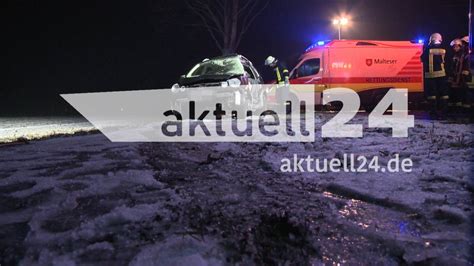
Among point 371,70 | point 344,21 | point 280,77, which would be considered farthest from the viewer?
point 344,21

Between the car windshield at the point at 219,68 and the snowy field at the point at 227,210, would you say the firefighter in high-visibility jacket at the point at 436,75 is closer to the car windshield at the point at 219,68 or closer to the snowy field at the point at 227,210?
the car windshield at the point at 219,68

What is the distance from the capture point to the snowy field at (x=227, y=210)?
106 inches

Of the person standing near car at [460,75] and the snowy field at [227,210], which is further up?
the person standing near car at [460,75]

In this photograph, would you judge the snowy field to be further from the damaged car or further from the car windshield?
the car windshield

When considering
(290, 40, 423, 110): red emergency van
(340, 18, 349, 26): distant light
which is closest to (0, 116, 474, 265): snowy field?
(290, 40, 423, 110): red emergency van

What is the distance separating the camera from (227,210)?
348 centimetres

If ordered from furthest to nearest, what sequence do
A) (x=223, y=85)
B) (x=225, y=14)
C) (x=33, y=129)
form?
(x=225, y=14), (x=223, y=85), (x=33, y=129)

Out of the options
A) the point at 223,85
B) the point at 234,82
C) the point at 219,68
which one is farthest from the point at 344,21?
the point at 223,85

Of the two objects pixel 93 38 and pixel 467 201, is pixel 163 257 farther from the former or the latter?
pixel 93 38

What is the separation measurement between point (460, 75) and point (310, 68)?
14.2ft

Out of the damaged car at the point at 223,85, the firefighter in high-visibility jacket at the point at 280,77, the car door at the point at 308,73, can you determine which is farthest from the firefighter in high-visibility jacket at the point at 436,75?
the damaged car at the point at 223,85

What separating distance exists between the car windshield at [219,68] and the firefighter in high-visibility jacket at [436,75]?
4575 mm

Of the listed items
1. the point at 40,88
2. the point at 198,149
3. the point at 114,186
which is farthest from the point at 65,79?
the point at 114,186

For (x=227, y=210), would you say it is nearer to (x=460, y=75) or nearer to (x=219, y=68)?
(x=219, y=68)
